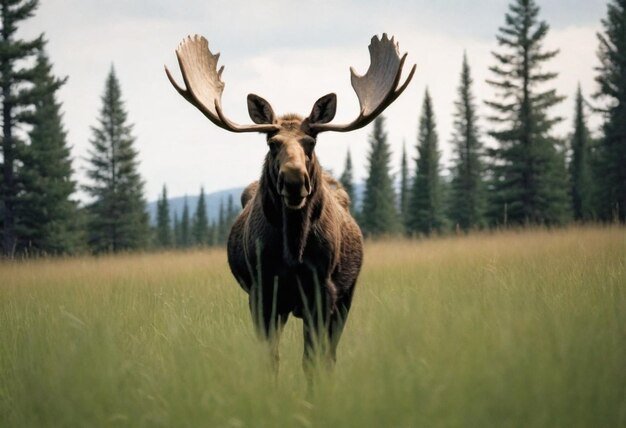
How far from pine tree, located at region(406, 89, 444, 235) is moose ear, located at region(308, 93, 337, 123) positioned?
35046 mm

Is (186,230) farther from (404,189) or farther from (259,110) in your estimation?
(259,110)

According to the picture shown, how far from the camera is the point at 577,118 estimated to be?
1687 inches

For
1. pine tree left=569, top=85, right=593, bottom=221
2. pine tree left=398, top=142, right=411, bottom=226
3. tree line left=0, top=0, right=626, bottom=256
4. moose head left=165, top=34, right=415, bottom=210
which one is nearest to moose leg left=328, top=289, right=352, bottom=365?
moose head left=165, top=34, right=415, bottom=210

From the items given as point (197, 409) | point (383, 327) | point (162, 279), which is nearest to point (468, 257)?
point (162, 279)

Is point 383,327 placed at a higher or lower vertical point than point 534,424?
higher

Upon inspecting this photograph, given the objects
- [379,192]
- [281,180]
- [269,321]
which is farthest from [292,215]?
[379,192]

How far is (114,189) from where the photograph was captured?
30.0 m

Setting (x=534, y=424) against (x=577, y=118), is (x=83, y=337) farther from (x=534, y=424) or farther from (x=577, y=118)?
(x=577, y=118)

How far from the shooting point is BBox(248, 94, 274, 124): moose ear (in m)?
4.05

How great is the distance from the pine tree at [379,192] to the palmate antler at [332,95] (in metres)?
36.6

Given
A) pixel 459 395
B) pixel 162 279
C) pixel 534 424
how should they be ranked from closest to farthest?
pixel 534 424 → pixel 459 395 → pixel 162 279

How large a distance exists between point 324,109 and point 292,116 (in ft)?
0.91

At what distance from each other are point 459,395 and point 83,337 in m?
1.80

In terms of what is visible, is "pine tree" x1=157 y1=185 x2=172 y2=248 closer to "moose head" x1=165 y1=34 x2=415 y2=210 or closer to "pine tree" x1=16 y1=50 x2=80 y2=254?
"pine tree" x1=16 y1=50 x2=80 y2=254
